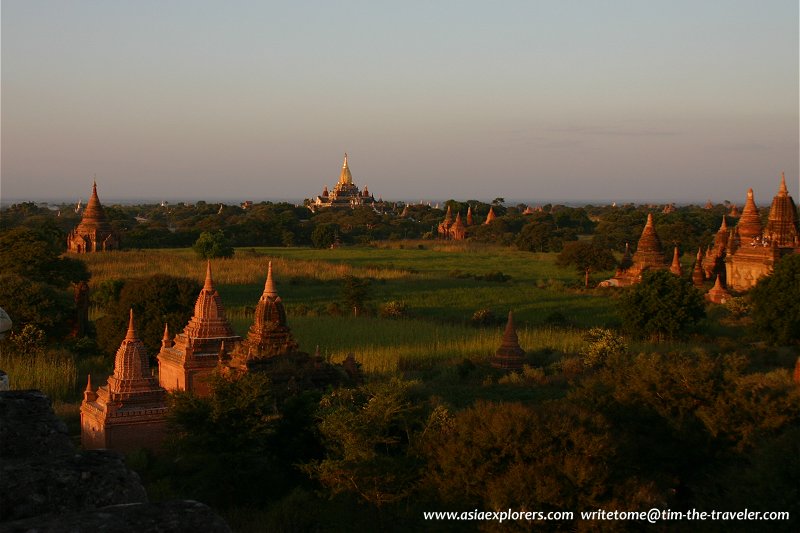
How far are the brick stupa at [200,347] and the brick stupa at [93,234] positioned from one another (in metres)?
47.1

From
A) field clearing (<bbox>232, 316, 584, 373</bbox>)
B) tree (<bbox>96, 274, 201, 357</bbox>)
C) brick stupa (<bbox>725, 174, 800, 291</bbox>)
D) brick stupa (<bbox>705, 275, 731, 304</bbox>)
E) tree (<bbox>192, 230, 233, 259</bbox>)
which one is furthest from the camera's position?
tree (<bbox>192, 230, 233, 259</bbox>)

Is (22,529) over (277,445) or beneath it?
over

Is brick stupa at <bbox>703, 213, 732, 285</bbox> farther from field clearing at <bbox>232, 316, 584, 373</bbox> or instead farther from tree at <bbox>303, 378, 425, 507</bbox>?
tree at <bbox>303, 378, 425, 507</bbox>

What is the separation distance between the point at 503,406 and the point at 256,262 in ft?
151

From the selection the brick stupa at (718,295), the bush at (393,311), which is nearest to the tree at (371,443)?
the bush at (393,311)

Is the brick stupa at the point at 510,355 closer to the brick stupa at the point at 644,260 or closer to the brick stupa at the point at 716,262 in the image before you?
the brick stupa at the point at 644,260

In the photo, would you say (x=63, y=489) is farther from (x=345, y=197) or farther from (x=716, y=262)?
(x=345, y=197)

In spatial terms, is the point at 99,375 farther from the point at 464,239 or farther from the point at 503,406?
the point at 464,239

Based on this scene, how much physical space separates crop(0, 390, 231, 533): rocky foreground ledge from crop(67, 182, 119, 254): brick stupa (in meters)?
64.7

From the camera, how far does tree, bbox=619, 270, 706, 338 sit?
34.9m

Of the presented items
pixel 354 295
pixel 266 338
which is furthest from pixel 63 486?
pixel 354 295

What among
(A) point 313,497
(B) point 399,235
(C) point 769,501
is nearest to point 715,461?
(C) point 769,501

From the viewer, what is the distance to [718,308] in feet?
142

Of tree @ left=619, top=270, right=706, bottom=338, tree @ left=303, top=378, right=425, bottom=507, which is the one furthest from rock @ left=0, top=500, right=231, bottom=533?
tree @ left=619, top=270, right=706, bottom=338
